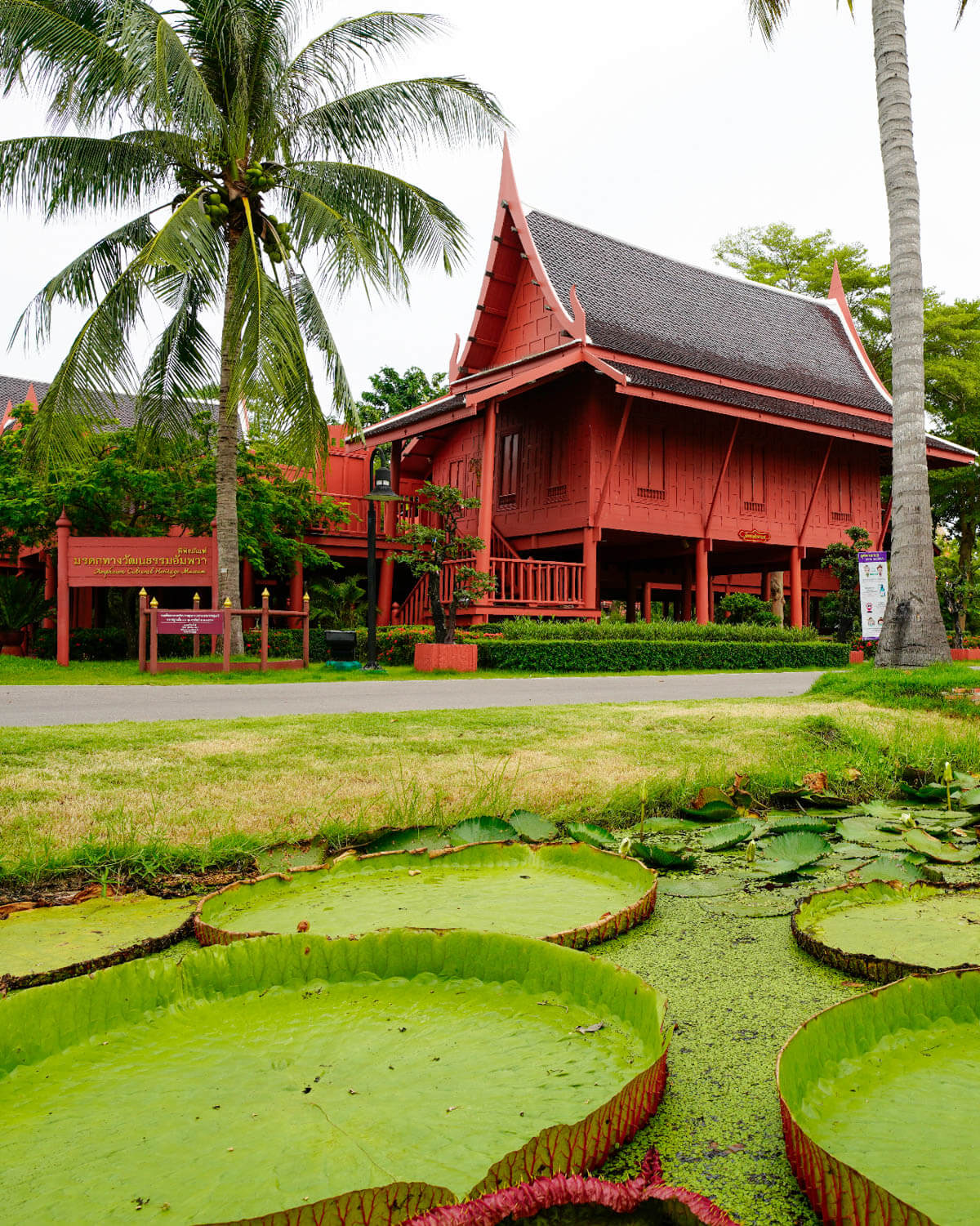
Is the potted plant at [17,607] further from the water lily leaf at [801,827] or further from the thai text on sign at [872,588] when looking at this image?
the water lily leaf at [801,827]

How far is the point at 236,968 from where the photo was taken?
138cm

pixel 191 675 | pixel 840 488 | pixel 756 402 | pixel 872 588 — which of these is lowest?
pixel 191 675

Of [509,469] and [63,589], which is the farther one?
[509,469]

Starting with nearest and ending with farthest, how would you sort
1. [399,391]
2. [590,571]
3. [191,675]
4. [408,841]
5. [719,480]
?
1. [408,841]
2. [191,675]
3. [590,571]
4. [719,480]
5. [399,391]

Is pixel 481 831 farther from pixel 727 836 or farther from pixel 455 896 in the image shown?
pixel 727 836

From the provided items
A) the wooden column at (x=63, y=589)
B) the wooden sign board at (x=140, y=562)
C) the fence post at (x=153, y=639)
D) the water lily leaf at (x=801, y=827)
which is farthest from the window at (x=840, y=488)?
the water lily leaf at (x=801, y=827)

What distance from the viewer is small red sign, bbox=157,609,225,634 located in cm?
1170

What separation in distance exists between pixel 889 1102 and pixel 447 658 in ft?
36.5

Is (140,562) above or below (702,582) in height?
above

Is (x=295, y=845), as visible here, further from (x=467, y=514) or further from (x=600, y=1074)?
(x=467, y=514)

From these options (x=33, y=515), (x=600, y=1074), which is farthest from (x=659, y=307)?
(x=600, y=1074)

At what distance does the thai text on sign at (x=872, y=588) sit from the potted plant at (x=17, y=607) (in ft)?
45.6

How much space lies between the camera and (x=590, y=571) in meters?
15.1

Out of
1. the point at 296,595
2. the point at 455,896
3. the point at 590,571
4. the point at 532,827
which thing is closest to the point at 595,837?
the point at 532,827
